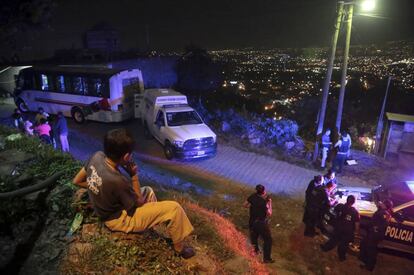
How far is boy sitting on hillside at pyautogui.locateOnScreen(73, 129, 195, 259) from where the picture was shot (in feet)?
12.0

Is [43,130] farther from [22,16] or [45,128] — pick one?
[22,16]

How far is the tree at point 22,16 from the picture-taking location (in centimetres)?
1326

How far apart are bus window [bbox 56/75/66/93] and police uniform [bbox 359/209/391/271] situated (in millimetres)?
14510

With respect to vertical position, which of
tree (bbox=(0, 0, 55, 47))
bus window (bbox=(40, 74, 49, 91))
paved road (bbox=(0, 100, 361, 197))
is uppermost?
tree (bbox=(0, 0, 55, 47))

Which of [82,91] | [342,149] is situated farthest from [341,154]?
[82,91]

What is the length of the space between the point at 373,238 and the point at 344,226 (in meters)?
0.64

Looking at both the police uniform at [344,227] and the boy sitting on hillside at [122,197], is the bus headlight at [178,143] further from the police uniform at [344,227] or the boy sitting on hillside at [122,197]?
the boy sitting on hillside at [122,197]

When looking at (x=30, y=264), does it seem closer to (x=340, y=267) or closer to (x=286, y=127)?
(x=340, y=267)

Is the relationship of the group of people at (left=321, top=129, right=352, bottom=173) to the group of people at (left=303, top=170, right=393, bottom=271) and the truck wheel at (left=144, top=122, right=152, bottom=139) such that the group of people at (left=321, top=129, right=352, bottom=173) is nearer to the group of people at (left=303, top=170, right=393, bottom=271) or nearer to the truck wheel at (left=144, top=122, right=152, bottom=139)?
the group of people at (left=303, top=170, right=393, bottom=271)

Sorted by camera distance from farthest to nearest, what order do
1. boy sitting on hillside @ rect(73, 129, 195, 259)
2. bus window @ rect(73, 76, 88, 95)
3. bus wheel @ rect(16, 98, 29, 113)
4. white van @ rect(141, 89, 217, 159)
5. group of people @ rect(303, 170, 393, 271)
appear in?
bus wheel @ rect(16, 98, 29, 113)
bus window @ rect(73, 76, 88, 95)
white van @ rect(141, 89, 217, 159)
group of people @ rect(303, 170, 393, 271)
boy sitting on hillside @ rect(73, 129, 195, 259)

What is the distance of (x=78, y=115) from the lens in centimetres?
1673

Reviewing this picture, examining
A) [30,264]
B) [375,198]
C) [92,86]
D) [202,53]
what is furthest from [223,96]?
[30,264]

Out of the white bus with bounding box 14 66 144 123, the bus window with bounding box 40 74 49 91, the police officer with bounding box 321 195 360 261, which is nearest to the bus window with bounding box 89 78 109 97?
the white bus with bounding box 14 66 144 123

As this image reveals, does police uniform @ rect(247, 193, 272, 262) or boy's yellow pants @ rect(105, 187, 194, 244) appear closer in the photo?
boy's yellow pants @ rect(105, 187, 194, 244)
